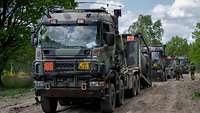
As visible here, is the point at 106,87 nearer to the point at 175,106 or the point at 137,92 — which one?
the point at 175,106

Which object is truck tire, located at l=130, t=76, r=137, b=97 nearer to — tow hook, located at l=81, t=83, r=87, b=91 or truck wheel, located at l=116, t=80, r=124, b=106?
truck wheel, located at l=116, t=80, r=124, b=106

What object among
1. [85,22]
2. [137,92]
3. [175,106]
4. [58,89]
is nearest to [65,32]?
[85,22]

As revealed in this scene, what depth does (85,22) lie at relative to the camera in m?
16.8

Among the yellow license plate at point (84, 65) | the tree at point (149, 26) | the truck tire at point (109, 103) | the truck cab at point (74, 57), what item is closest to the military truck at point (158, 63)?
the truck tire at point (109, 103)

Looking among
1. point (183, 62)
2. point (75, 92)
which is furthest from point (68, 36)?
point (183, 62)

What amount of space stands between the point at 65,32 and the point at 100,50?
134 cm

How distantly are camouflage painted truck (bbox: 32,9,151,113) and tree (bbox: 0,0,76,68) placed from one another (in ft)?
66.1

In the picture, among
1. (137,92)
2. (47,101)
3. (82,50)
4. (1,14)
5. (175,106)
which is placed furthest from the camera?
(1,14)

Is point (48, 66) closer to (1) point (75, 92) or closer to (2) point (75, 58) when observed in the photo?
(2) point (75, 58)

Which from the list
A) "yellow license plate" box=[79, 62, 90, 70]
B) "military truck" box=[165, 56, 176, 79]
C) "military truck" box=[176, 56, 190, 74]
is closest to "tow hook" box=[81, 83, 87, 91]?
"yellow license plate" box=[79, 62, 90, 70]

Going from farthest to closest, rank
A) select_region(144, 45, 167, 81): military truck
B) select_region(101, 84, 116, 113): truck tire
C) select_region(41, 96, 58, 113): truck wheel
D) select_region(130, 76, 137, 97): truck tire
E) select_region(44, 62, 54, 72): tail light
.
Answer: select_region(144, 45, 167, 81): military truck < select_region(130, 76, 137, 97): truck tire < select_region(41, 96, 58, 113): truck wheel < select_region(101, 84, 116, 113): truck tire < select_region(44, 62, 54, 72): tail light

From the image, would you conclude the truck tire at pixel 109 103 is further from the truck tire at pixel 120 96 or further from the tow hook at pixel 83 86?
the truck tire at pixel 120 96

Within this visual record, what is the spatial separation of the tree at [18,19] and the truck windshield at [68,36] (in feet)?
66.9

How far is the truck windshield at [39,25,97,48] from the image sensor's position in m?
16.6
